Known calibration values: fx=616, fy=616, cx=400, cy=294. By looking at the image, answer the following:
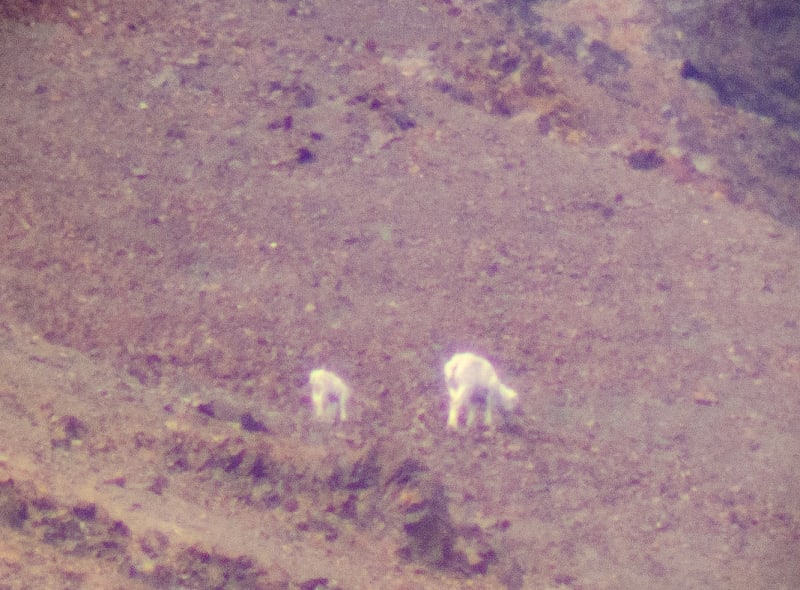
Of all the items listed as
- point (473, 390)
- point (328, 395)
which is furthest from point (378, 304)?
point (473, 390)

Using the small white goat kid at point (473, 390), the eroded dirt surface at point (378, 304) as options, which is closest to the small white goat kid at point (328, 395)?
the eroded dirt surface at point (378, 304)

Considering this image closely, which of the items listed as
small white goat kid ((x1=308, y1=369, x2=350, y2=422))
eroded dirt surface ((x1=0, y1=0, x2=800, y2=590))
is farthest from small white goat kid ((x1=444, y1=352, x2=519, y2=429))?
small white goat kid ((x1=308, y1=369, x2=350, y2=422))

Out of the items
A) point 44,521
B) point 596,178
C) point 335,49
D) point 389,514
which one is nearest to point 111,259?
point 44,521

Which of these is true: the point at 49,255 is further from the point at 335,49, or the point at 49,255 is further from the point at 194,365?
the point at 335,49

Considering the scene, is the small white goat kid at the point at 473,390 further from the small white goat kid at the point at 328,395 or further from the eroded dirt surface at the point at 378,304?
the small white goat kid at the point at 328,395

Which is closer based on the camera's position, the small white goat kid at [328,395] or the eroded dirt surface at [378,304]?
the eroded dirt surface at [378,304]

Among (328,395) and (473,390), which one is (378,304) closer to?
(328,395)

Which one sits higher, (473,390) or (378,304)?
(378,304)
